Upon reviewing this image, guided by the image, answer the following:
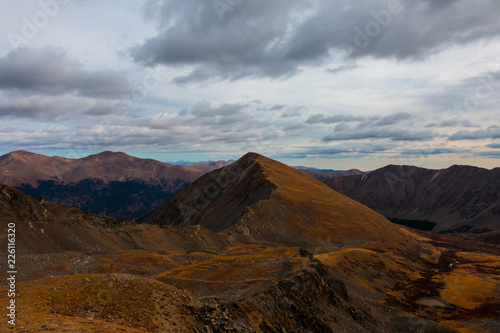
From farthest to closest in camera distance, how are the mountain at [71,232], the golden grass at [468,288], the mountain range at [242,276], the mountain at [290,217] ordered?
the mountain at [290,217] < the golden grass at [468,288] < the mountain at [71,232] < the mountain range at [242,276]

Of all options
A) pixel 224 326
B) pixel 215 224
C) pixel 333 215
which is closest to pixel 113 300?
pixel 224 326

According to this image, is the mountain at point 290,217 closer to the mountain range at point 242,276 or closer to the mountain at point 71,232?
the mountain range at point 242,276

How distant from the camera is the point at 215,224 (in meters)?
148

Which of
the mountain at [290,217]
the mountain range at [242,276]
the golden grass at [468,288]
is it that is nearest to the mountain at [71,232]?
the mountain range at [242,276]

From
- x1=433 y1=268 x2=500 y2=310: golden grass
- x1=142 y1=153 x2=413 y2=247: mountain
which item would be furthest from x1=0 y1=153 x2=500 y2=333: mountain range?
x1=142 y1=153 x2=413 y2=247: mountain

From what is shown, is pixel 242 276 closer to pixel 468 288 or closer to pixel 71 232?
pixel 71 232

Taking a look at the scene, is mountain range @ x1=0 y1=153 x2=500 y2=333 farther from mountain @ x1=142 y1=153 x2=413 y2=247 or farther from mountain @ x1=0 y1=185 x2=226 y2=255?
mountain @ x1=142 y1=153 x2=413 y2=247

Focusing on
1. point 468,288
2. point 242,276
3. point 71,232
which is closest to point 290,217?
point 468,288

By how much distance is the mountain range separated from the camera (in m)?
26.9

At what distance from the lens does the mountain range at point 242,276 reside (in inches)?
1059

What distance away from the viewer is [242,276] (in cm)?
5562

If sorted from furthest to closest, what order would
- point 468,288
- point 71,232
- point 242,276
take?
point 468,288, point 71,232, point 242,276

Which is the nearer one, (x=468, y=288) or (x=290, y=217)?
(x=468, y=288)

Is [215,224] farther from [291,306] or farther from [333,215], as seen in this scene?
[291,306]
